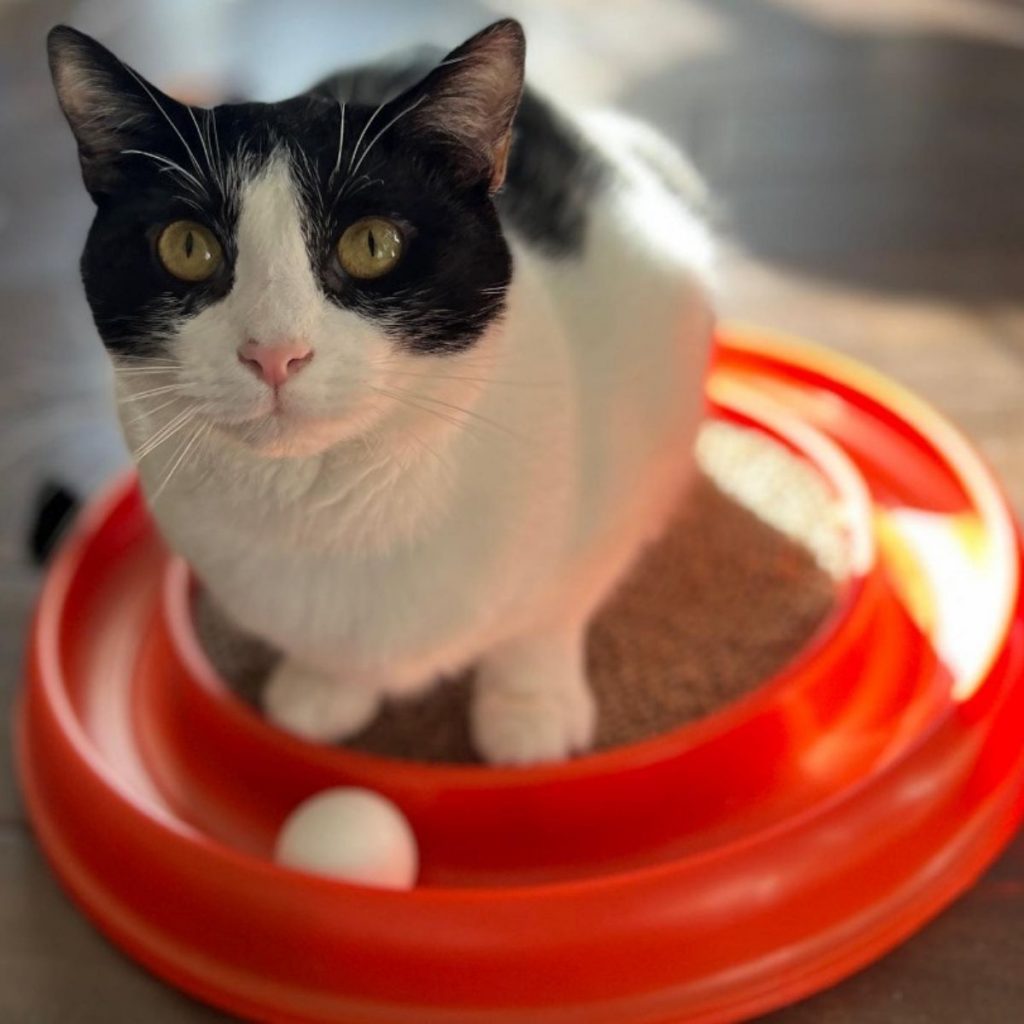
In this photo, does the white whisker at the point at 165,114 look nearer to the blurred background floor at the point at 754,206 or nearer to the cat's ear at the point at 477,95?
the cat's ear at the point at 477,95

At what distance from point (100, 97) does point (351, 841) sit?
505 millimetres

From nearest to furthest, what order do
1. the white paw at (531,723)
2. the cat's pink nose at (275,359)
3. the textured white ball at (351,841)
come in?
the cat's pink nose at (275,359)
the textured white ball at (351,841)
the white paw at (531,723)

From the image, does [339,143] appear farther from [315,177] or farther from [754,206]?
[754,206]

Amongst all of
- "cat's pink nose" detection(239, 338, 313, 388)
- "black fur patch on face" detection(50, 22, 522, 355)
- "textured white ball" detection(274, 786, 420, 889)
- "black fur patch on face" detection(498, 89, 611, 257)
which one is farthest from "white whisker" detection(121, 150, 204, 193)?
"textured white ball" detection(274, 786, 420, 889)

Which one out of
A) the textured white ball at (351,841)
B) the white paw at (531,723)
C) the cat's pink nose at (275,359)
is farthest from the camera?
the white paw at (531,723)

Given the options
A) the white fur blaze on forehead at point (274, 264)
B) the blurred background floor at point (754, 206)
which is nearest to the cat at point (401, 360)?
the white fur blaze on forehead at point (274, 264)

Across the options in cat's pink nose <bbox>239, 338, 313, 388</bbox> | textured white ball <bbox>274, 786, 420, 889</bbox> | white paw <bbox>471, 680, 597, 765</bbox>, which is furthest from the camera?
white paw <bbox>471, 680, 597, 765</bbox>

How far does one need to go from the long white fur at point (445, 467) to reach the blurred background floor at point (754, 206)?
11.1 inches

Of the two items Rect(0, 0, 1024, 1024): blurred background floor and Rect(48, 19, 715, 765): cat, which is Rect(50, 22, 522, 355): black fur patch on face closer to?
Rect(48, 19, 715, 765): cat

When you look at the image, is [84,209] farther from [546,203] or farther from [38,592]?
[546,203]

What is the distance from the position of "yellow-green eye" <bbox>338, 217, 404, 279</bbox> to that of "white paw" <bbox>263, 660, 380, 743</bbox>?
1.40ft

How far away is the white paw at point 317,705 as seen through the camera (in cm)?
104

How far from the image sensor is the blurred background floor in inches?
36.9

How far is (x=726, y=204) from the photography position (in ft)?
6.24
